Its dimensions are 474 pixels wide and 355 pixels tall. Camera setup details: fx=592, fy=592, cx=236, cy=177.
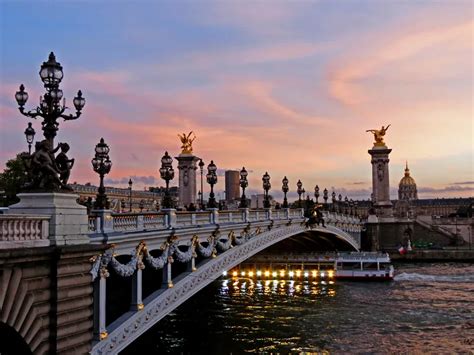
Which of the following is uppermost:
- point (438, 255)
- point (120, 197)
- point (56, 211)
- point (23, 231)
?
point (120, 197)

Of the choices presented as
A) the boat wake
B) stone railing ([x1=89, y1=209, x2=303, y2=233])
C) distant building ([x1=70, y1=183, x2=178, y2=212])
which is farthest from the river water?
distant building ([x1=70, y1=183, x2=178, y2=212])

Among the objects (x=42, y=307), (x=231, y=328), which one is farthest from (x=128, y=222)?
(x=231, y=328)

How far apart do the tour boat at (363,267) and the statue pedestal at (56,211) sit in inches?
1897

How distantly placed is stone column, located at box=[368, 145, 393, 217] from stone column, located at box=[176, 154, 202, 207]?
1277 inches

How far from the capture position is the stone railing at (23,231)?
1104cm

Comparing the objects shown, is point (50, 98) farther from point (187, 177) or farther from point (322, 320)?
point (187, 177)

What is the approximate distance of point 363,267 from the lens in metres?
60.8

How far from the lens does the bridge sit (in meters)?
11.5

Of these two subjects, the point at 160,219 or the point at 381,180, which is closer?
the point at 160,219

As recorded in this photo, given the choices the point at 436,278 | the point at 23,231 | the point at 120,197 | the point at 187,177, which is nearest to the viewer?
the point at 23,231

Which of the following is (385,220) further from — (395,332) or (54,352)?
(54,352)

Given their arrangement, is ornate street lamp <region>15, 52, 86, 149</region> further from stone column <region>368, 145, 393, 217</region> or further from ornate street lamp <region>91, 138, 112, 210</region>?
stone column <region>368, 145, 393, 217</region>

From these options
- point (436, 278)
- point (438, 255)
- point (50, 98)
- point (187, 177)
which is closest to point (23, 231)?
point (50, 98)

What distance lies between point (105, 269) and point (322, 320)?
75.2 feet
